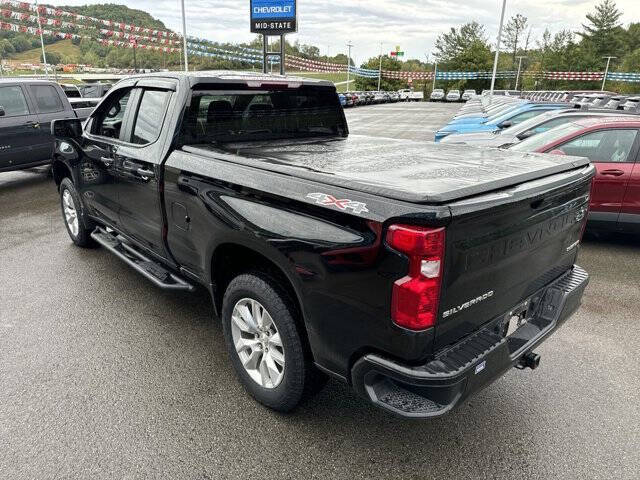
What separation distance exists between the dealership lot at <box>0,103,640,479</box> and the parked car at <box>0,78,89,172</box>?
5.25m

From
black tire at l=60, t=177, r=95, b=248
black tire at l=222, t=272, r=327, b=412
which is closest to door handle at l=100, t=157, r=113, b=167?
black tire at l=60, t=177, r=95, b=248

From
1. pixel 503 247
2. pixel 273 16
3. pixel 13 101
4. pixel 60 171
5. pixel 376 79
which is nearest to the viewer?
pixel 503 247

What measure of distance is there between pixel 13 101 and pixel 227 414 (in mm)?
8184

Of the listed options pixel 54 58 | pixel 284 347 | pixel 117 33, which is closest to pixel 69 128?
pixel 284 347

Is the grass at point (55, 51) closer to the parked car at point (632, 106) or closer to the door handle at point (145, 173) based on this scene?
the parked car at point (632, 106)

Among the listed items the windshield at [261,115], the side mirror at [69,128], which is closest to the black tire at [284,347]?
the windshield at [261,115]

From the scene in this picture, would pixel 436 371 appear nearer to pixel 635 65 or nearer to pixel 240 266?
pixel 240 266

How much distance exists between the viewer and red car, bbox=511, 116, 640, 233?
548cm

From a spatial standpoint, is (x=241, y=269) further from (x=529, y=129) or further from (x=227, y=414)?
(x=529, y=129)

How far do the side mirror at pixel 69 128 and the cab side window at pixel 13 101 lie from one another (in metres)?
4.57

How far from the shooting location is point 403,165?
269cm

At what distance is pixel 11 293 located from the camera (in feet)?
14.4

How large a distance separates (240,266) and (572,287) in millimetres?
2008

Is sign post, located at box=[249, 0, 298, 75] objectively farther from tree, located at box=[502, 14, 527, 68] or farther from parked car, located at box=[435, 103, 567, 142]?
tree, located at box=[502, 14, 527, 68]
